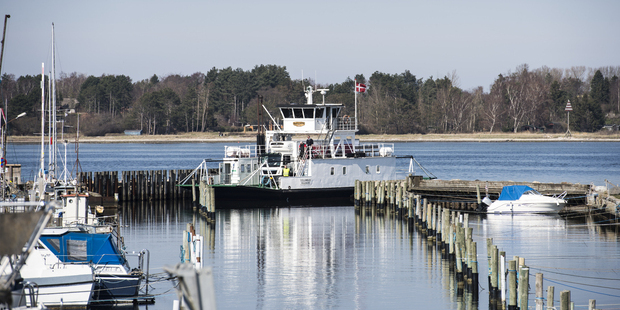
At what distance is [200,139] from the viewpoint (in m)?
123

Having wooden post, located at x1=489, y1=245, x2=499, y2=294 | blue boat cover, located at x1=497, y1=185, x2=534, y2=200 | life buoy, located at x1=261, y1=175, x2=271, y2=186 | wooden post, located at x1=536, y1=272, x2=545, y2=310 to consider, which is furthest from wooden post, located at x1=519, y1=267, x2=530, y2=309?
life buoy, located at x1=261, y1=175, x2=271, y2=186

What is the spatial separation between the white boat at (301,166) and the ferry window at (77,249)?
20.5 m

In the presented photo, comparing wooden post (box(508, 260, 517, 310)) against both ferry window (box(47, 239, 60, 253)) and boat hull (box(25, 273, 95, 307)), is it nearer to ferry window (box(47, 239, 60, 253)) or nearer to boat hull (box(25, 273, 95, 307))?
boat hull (box(25, 273, 95, 307))

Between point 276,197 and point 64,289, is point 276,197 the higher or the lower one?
the higher one

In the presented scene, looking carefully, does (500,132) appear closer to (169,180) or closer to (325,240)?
(169,180)

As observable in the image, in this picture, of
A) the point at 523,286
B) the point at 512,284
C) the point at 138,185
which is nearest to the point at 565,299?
the point at 523,286

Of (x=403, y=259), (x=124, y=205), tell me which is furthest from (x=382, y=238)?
(x=124, y=205)

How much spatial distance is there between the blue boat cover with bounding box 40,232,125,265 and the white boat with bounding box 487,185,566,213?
2343cm

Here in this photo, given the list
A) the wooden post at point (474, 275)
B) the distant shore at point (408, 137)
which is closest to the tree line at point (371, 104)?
the distant shore at point (408, 137)

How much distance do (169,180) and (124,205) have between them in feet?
11.9

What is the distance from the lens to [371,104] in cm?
13238

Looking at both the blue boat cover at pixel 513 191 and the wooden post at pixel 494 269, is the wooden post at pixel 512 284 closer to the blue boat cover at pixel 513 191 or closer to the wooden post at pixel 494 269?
the wooden post at pixel 494 269

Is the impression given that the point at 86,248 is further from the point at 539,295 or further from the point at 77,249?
the point at 539,295

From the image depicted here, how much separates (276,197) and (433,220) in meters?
13.3
